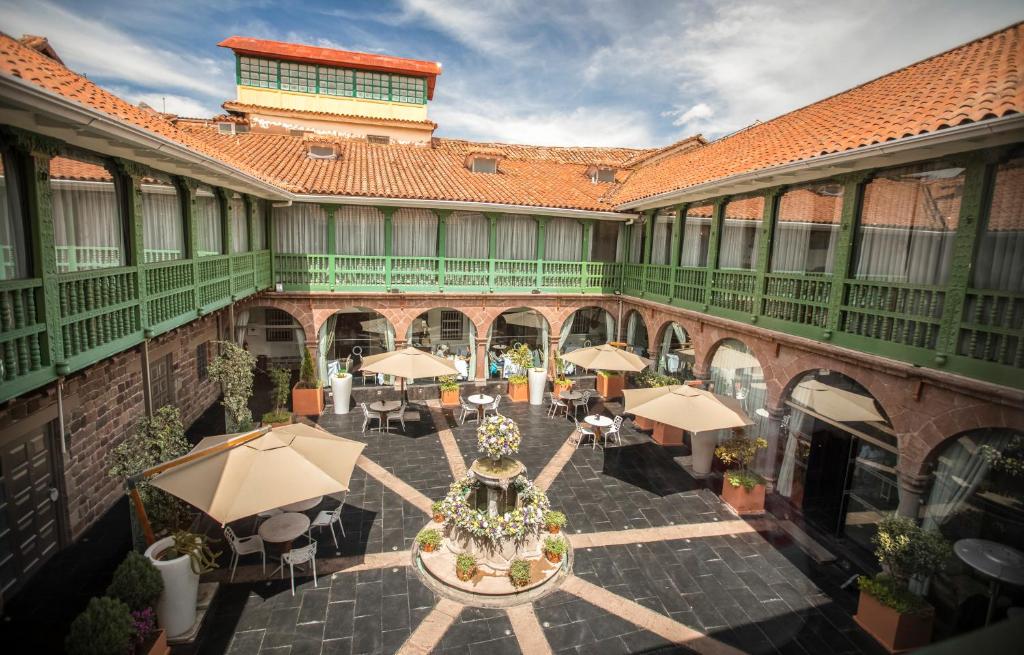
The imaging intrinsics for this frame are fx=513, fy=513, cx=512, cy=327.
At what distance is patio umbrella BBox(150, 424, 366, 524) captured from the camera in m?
7.07

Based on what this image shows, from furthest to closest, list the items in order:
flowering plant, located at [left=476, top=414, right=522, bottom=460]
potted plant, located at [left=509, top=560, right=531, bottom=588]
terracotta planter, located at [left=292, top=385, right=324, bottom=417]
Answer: terracotta planter, located at [left=292, top=385, right=324, bottom=417], flowering plant, located at [left=476, top=414, right=522, bottom=460], potted plant, located at [left=509, top=560, right=531, bottom=588]

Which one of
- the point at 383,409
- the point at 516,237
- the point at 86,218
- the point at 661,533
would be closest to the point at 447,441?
the point at 383,409

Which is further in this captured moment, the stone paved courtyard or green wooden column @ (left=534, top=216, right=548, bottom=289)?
green wooden column @ (left=534, top=216, right=548, bottom=289)

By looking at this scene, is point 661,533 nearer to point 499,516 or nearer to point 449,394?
point 499,516

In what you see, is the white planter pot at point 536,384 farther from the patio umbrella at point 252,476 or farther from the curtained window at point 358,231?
the patio umbrella at point 252,476

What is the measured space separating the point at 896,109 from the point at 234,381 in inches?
600

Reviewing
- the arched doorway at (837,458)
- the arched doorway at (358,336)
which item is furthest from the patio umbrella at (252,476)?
the arched doorway at (358,336)

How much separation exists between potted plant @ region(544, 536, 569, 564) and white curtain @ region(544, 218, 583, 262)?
12.6m

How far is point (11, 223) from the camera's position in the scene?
606cm

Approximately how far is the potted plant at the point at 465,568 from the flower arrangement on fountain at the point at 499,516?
0.42m

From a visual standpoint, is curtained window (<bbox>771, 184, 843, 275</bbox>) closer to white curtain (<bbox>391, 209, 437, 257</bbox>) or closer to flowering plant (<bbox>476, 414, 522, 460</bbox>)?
flowering plant (<bbox>476, 414, 522, 460</bbox>)

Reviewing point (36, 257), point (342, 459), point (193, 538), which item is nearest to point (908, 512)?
point (342, 459)

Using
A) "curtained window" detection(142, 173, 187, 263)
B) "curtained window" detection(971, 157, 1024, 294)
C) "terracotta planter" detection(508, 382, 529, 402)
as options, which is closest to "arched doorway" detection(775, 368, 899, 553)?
"curtained window" detection(971, 157, 1024, 294)

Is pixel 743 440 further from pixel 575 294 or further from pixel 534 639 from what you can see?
pixel 575 294
